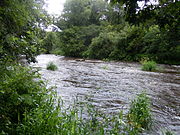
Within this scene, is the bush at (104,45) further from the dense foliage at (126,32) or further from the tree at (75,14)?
the tree at (75,14)

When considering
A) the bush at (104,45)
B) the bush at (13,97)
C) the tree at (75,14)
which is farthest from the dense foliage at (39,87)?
the tree at (75,14)

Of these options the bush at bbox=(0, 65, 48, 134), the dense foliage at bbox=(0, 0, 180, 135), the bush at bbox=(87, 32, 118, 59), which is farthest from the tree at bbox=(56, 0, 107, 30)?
the bush at bbox=(0, 65, 48, 134)

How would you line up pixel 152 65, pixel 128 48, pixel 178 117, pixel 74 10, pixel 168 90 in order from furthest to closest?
pixel 74 10 → pixel 128 48 → pixel 152 65 → pixel 168 90 → pixel 178 117

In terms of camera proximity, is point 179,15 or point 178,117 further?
point 178,117

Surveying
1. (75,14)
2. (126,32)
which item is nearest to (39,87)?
(126,32)

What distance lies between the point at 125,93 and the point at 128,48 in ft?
70.5

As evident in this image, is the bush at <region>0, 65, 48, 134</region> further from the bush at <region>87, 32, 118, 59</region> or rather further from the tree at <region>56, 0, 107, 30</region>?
the tree at <region>56, 0, 107, 30</region>

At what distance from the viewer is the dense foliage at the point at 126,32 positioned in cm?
276

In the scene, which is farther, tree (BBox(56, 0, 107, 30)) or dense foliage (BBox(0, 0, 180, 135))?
tree (BBox(56, 0, 107, 30))

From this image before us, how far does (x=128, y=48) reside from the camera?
2727 cm

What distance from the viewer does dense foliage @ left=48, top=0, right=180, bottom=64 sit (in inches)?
108

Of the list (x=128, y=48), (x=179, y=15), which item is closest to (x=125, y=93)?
(x=179, y=15)

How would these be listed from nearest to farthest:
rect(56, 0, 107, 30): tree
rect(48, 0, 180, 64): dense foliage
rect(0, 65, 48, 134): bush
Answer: rect(0, 65, 48, 134): bush → rect(48, 0, 180, 64): dense foliage → rect(56, 0, 107, 30): tree

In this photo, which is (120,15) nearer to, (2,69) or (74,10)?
(2,69)
